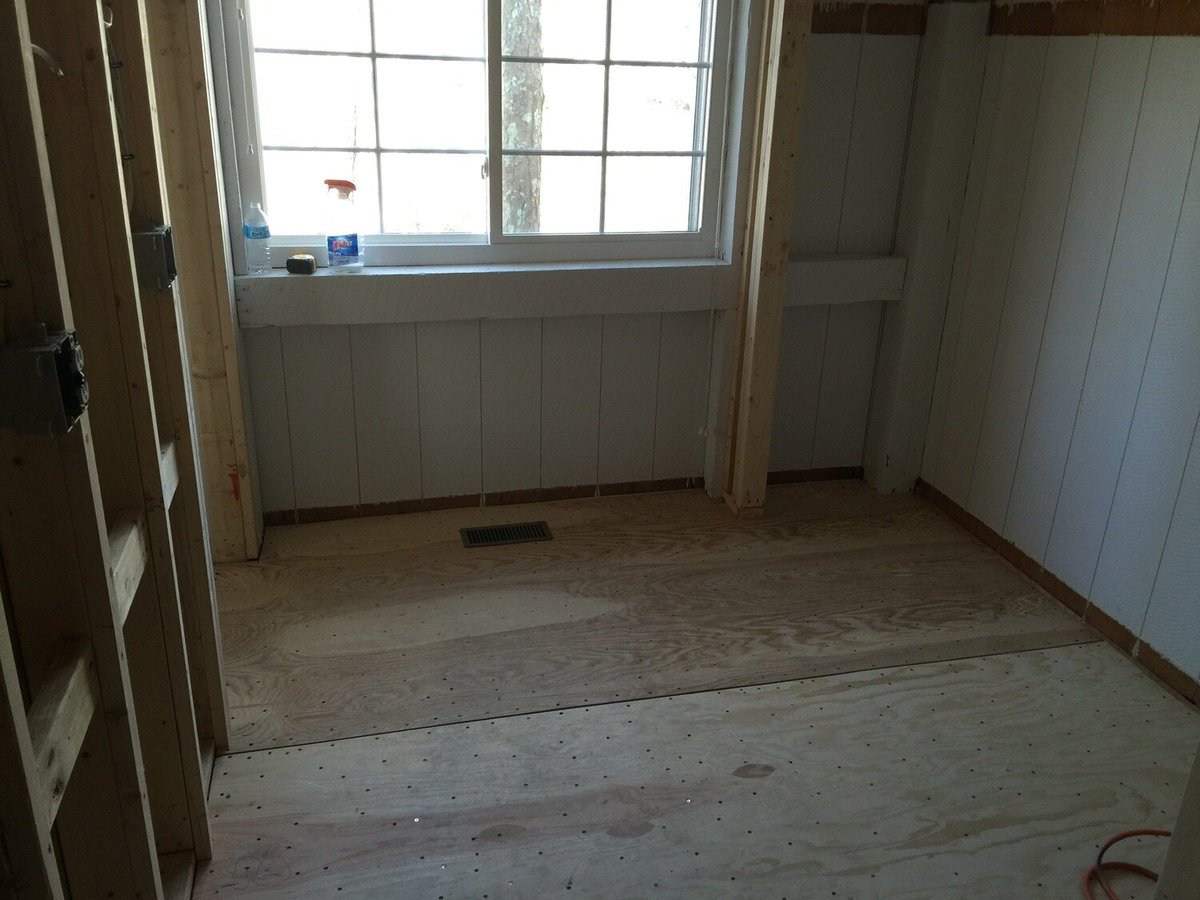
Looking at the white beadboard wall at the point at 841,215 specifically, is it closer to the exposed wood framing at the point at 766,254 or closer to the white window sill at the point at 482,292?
the exposed wood framing at the point at 766,254

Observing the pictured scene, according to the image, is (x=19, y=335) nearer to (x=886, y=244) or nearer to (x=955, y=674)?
(x=955, y=674)

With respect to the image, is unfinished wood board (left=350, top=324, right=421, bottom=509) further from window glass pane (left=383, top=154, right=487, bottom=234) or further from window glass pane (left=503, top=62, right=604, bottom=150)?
window glass pane (left=503, top=62, right=604, bottom=150)

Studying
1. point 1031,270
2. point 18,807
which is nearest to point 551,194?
point 1031,270

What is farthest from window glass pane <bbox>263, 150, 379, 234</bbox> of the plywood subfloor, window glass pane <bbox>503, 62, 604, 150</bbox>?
the plywood subfloor

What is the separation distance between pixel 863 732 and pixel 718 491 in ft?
4.54

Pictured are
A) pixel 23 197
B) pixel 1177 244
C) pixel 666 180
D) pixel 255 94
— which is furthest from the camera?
pixel 666 180

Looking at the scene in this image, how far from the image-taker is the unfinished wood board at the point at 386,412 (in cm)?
307

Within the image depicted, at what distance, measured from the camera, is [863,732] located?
2240 mm

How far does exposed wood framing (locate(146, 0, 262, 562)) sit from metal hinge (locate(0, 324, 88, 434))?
1174 mm

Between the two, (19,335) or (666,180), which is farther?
(666,180)

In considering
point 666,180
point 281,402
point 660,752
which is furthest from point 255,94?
point 660,752

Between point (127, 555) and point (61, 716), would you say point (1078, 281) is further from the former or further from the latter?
point (61, 716)

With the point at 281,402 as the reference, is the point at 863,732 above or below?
below

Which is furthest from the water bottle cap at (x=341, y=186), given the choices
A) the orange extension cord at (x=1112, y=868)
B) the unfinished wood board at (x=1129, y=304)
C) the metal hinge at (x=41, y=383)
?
the orange extension cord at (x=1112, y=868)
